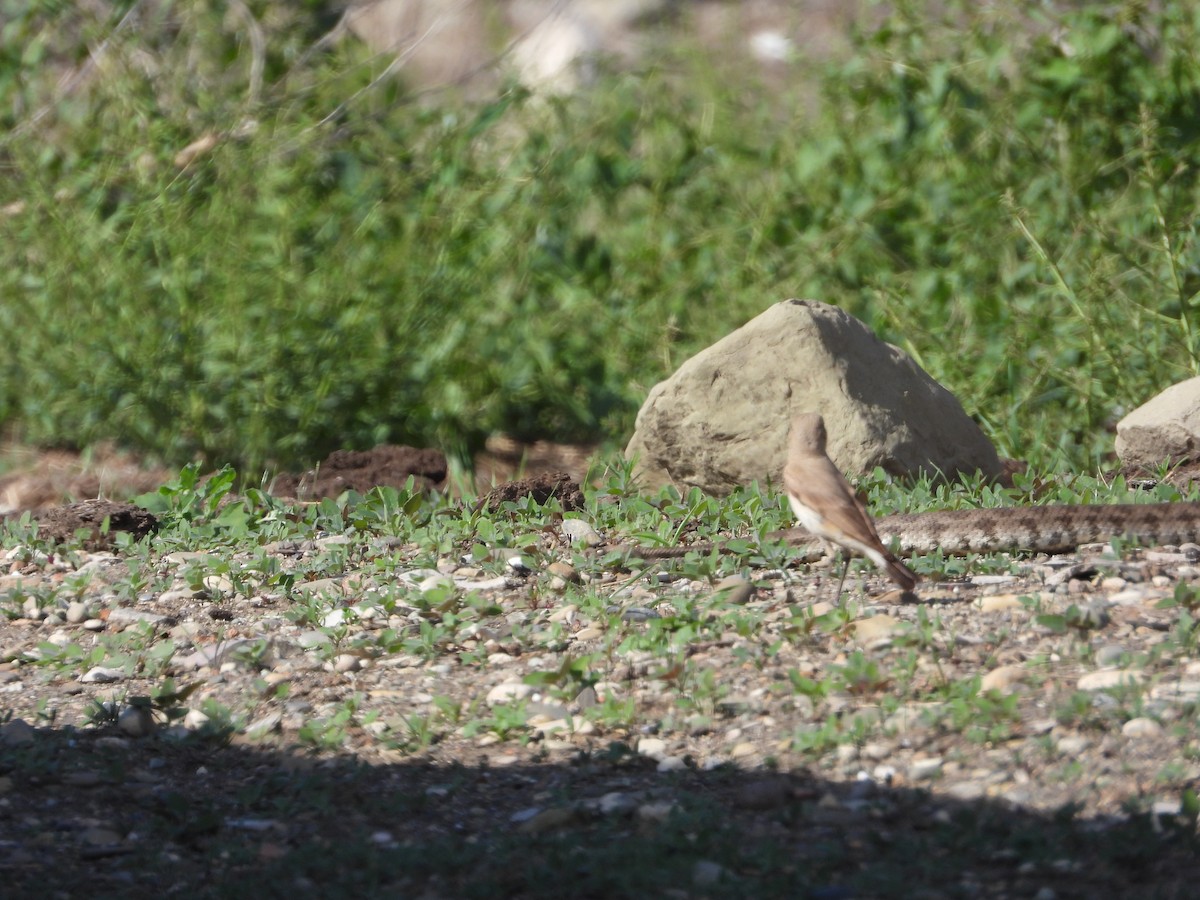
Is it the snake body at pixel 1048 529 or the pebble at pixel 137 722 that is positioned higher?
the pebble at pixel 137 722

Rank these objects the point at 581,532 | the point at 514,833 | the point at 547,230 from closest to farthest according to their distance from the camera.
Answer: the point at 514,833, the point at 581,532, the point at 547,230

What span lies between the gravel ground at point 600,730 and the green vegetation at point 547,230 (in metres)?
2.60

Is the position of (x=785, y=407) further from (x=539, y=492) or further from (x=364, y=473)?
(x=364, y=473)

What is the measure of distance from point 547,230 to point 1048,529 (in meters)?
5.00

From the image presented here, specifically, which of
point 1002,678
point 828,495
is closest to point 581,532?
point 828,495

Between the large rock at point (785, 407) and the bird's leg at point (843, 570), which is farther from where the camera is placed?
the large rock at point (785, 407)

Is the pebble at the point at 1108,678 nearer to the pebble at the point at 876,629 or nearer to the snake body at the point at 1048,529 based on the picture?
the pebble at the point at 876,629

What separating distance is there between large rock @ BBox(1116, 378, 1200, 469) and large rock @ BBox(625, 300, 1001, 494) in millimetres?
686

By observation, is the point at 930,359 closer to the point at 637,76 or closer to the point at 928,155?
the point at 928,155

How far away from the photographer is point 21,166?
8.66 meters

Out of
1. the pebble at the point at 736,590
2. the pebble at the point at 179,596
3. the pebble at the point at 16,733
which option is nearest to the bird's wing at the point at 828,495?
the pebble at the point at 736,590

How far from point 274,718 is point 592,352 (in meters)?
4.99

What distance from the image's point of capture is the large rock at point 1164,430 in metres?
6.62

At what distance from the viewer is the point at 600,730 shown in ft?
14.6
